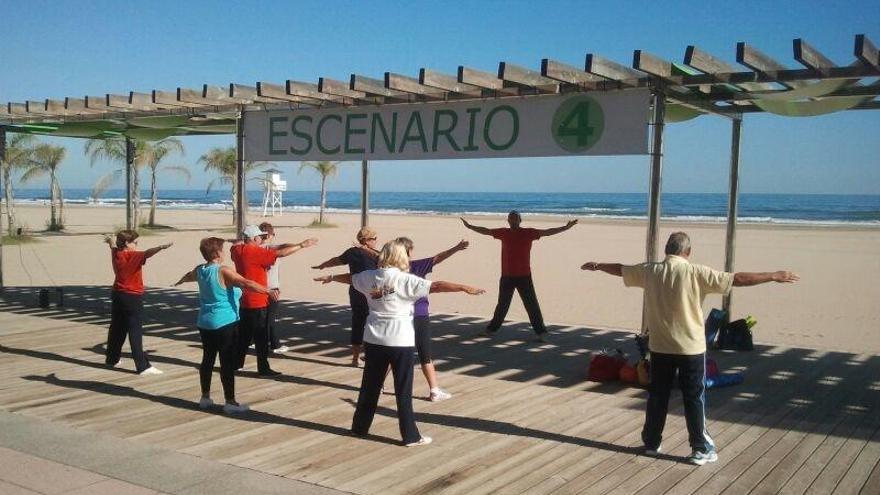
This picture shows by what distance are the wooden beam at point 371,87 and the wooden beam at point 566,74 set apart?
6.17 feet

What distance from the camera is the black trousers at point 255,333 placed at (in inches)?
274

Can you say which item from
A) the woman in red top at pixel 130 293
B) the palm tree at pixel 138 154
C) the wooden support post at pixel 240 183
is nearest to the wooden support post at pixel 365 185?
the wooden support post at pixel 240 183

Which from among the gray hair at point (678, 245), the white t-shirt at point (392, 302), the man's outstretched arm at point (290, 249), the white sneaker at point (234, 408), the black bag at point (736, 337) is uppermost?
the gray hair at point (678, 245)

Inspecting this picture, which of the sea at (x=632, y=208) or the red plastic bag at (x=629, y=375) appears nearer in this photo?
the red plastic bag at (x=629, y=375)

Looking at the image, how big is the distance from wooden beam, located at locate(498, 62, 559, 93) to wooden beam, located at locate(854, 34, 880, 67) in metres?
2.55

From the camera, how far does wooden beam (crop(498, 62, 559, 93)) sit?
6918 mm

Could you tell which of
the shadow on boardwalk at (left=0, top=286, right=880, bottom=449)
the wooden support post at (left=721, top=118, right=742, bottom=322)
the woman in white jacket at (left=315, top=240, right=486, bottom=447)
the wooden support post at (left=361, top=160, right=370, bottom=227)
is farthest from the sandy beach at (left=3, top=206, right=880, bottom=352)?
the woman in white jacket at (left=315, top=240, right=486, bottom=447)

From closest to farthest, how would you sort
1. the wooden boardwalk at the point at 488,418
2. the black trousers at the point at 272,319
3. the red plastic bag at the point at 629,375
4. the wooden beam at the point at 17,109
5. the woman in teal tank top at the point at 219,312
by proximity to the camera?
the wooden boardwalk at the point at 488,418 < the woman in teal tank top at the point at 219,312 < the red plastic bag at the point at 629,375 < the black trousers at the point at 272,319 < the wooden beam at the point at 17,109

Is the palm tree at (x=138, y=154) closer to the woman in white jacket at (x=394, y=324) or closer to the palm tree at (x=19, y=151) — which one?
the palm tree at (x=19, y=151)

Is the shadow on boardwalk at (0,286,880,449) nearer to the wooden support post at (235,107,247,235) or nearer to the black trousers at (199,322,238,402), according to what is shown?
the black trousers at (199,322,238,402)

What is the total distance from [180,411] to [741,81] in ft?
18.1

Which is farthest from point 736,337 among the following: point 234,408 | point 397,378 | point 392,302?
point 234,408

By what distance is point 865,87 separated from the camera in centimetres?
732

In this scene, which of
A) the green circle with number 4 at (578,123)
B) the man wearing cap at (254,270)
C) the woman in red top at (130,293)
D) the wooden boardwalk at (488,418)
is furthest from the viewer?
the green circle with number 4 at (578,123)
